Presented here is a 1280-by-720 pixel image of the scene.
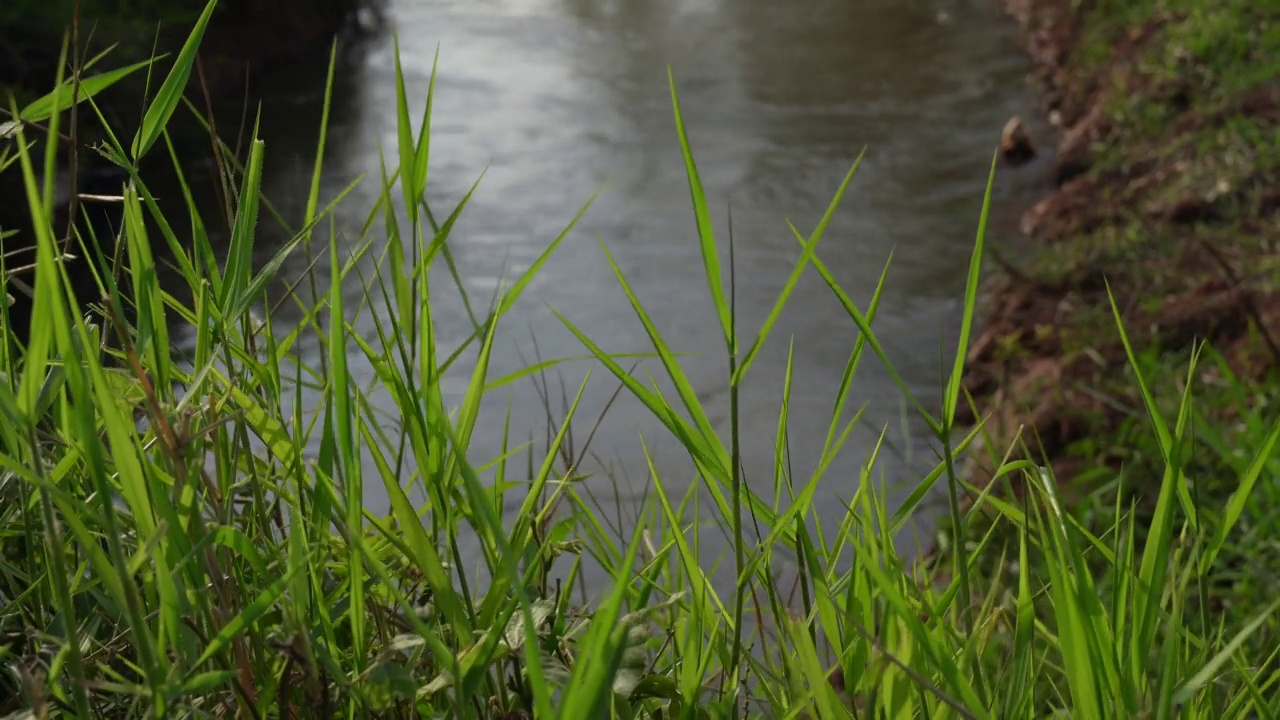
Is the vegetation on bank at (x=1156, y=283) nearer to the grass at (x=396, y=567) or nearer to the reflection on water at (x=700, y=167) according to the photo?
the grass at (x=396, y=567)

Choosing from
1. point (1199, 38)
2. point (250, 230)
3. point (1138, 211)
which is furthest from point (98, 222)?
point (250, 230)

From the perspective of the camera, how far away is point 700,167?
6.67 metres

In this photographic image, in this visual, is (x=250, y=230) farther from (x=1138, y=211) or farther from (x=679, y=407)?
(x=1138, y=211)

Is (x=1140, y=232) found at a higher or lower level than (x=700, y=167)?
higher

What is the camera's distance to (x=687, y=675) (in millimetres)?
740

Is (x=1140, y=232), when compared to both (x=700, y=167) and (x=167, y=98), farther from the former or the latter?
(x=167, y=98)

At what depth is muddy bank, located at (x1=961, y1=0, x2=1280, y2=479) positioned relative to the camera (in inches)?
131

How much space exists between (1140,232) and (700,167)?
274 centimetres

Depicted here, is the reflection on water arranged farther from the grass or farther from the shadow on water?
the grass

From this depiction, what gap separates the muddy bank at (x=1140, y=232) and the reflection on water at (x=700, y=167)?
1.33ft

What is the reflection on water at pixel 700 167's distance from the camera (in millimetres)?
4539

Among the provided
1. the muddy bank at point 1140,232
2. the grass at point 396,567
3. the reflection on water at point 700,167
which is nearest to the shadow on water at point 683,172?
the reflection on water at point 700,167

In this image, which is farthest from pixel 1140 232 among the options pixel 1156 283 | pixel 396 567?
pixel 396 567

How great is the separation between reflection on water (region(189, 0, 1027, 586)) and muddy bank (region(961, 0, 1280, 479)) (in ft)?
1.33
